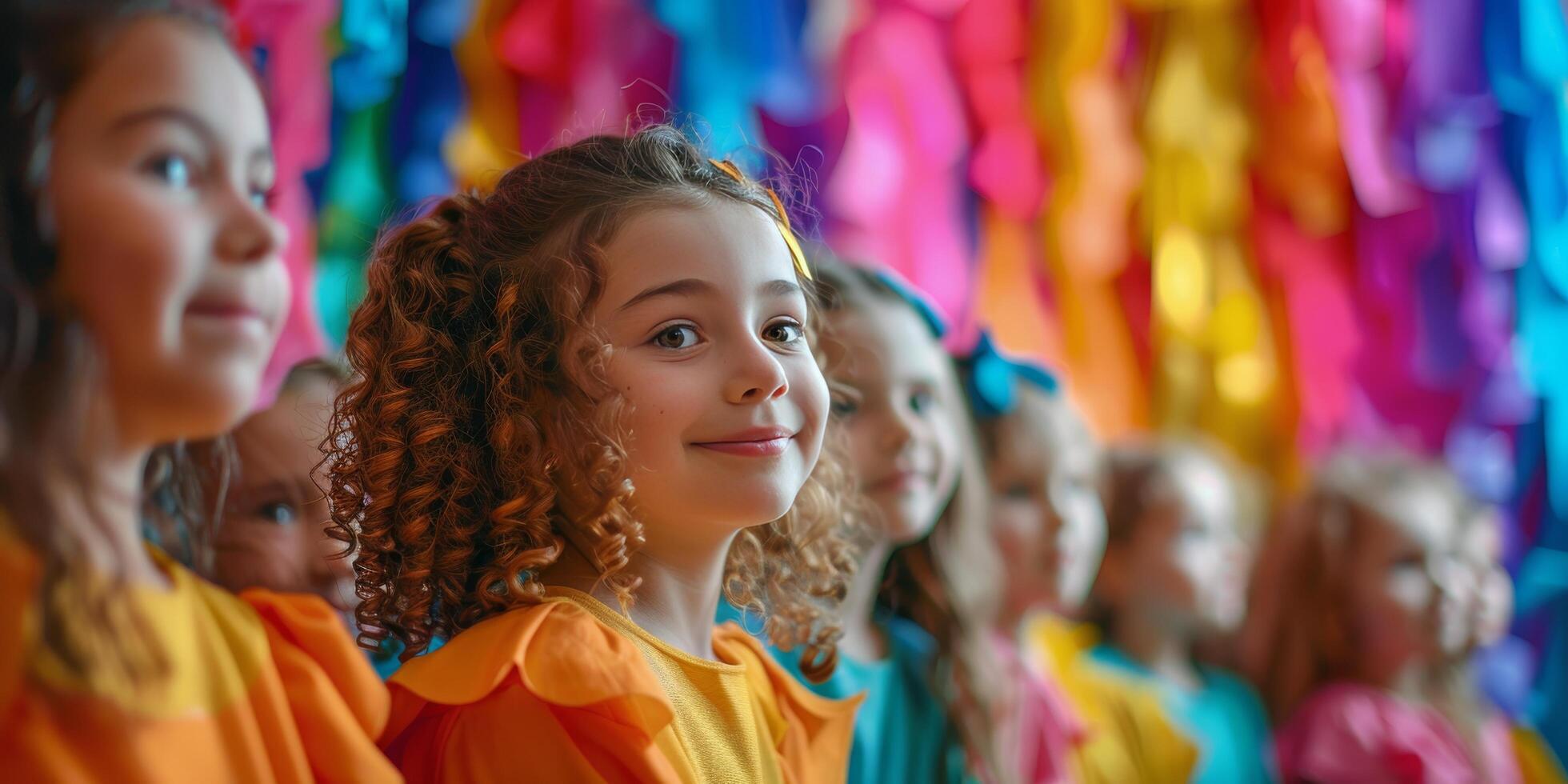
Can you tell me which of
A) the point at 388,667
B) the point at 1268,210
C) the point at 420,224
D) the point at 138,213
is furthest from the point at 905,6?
the point at 138,213

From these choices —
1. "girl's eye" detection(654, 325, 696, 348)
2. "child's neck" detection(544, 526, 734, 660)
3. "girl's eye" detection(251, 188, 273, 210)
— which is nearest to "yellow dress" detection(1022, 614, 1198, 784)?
"child's neck" detection(544, 526, 734, 660)

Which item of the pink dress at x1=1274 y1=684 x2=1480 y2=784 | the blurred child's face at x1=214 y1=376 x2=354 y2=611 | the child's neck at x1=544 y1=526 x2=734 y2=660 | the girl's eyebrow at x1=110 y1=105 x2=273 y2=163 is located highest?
the girl's eyebrow at x1=110 y1=105 x2=273 y2=163

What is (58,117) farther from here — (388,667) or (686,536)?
(388,667)

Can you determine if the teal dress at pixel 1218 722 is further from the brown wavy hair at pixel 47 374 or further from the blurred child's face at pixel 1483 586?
the brown wavy hair at pixel 47 374

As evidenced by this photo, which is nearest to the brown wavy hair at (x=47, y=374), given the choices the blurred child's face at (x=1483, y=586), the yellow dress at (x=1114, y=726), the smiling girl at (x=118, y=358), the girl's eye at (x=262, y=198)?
the smiling girl at (x=118, y=358)

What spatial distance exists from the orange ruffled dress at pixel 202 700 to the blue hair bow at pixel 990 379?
0.88 meters

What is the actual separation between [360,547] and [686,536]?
23 cm

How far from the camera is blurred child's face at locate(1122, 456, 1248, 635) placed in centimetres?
173

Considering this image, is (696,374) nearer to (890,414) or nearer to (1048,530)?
(890,414)

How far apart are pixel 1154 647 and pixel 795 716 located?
911 mm

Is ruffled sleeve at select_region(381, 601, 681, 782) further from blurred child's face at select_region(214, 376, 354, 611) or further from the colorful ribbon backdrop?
the colorful ribbon backdrop

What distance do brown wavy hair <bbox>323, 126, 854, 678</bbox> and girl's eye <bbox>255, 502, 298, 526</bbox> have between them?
0.06 m

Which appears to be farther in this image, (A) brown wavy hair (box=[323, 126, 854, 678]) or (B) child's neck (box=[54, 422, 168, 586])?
(A) brown wavy hair (box=[323, 126, 854, 678])

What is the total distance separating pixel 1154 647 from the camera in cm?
182
